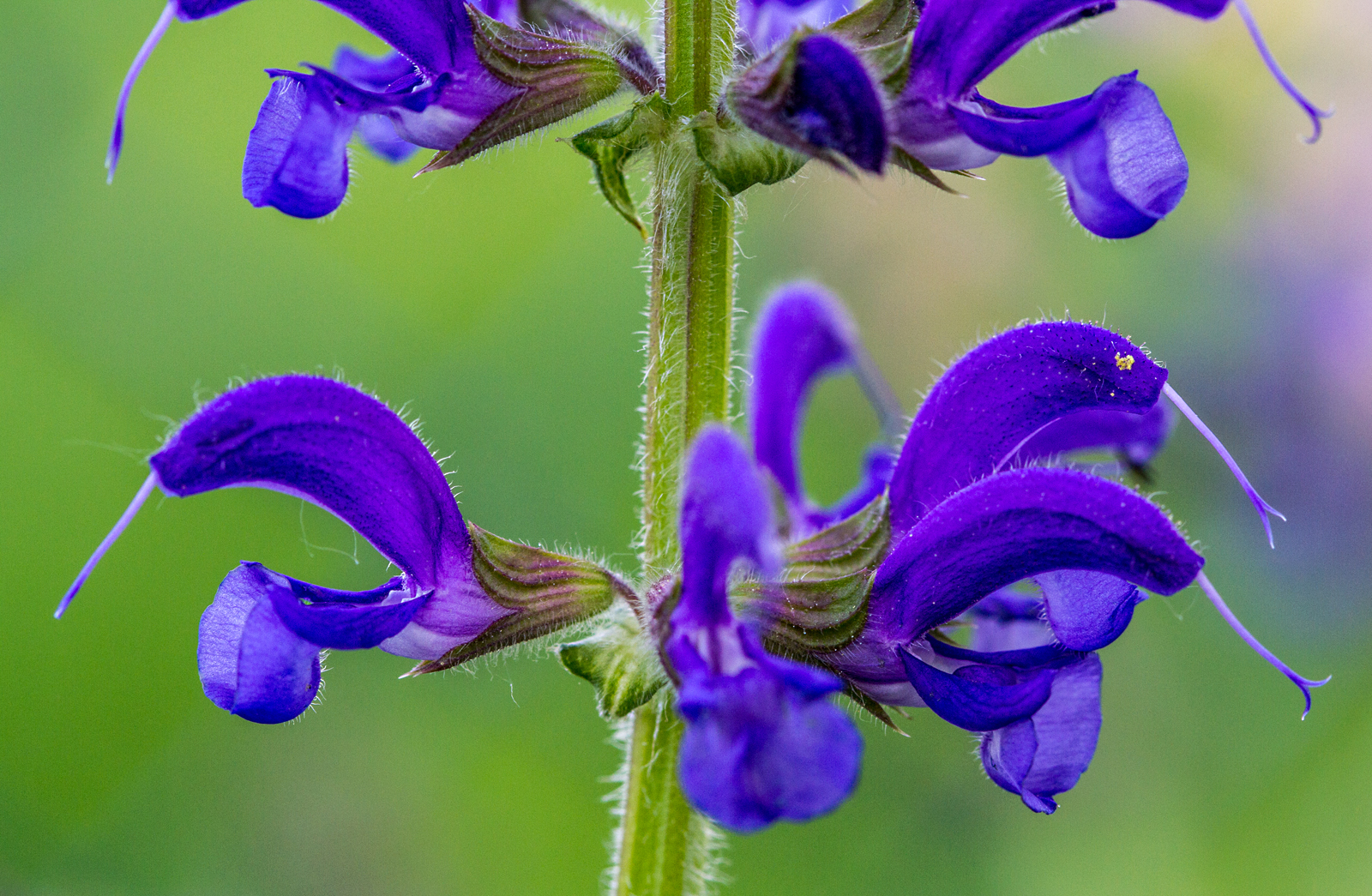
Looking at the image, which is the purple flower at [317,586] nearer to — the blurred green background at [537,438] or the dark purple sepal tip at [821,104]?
the dark purple sepal tip at [821,104]

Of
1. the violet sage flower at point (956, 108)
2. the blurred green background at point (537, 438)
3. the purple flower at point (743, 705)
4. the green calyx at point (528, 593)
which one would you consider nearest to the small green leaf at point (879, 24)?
the violet sage flower at point (956, 108)

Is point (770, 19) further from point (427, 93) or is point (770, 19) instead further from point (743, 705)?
point (743, 705)

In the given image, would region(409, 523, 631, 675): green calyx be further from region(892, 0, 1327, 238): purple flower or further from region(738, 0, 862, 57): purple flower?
region(738, 0, 862, 57): purple flower

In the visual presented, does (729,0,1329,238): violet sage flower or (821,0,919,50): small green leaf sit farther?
(821,0,919,50): small green leaf

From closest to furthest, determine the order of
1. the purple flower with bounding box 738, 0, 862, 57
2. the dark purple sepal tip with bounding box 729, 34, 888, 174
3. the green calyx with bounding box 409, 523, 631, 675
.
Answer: the dark purple sepal tip with bounding box 729, 34, 888, 174 < the green calyx with bounding box 409, 523, 631, 675 < the purple flower with bounding box 738, 0, 862, 57

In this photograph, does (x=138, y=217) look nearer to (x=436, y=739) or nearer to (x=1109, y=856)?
(x=436, y=739)

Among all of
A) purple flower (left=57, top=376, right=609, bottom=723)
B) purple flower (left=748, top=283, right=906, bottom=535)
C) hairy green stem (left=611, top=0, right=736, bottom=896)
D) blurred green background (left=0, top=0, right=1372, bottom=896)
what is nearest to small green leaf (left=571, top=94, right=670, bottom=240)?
hairy green stem (left=611, top=0, right=736, bottom=896)
